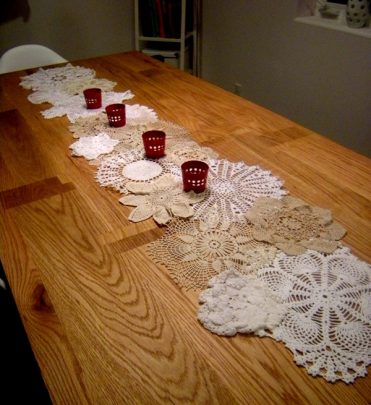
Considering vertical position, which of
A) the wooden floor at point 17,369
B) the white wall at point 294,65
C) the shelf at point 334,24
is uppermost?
the shelf at point 334,24

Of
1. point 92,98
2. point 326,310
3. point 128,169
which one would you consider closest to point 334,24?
point 92,98

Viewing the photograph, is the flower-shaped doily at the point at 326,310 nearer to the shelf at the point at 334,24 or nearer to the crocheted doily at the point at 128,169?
the crocheted doily at the point at 128,169

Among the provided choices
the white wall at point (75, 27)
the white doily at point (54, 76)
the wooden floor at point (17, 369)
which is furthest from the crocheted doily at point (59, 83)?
the white wall at point (75, 27)

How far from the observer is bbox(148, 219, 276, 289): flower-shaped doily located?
2.35 feet

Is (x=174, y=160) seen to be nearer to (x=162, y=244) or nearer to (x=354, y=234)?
(x=162, y=244)

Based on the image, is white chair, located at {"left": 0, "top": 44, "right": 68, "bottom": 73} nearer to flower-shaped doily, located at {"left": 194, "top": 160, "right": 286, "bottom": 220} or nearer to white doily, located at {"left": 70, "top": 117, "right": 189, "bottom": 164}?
white doily, located at {"left": 70, "top": 117, "right": 189, "bottom": 164}

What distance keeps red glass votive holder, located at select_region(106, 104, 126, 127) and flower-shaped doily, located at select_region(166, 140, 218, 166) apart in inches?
9.9

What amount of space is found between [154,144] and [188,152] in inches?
4.2

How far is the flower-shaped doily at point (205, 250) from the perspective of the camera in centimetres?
72

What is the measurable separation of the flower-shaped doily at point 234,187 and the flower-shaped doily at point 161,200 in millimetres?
34

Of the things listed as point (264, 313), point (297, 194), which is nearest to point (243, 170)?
point (297, 194)

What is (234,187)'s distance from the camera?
3.15 feet

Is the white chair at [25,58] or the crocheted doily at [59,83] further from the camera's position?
the white chair at [25,58]

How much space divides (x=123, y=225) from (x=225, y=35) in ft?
8.55
